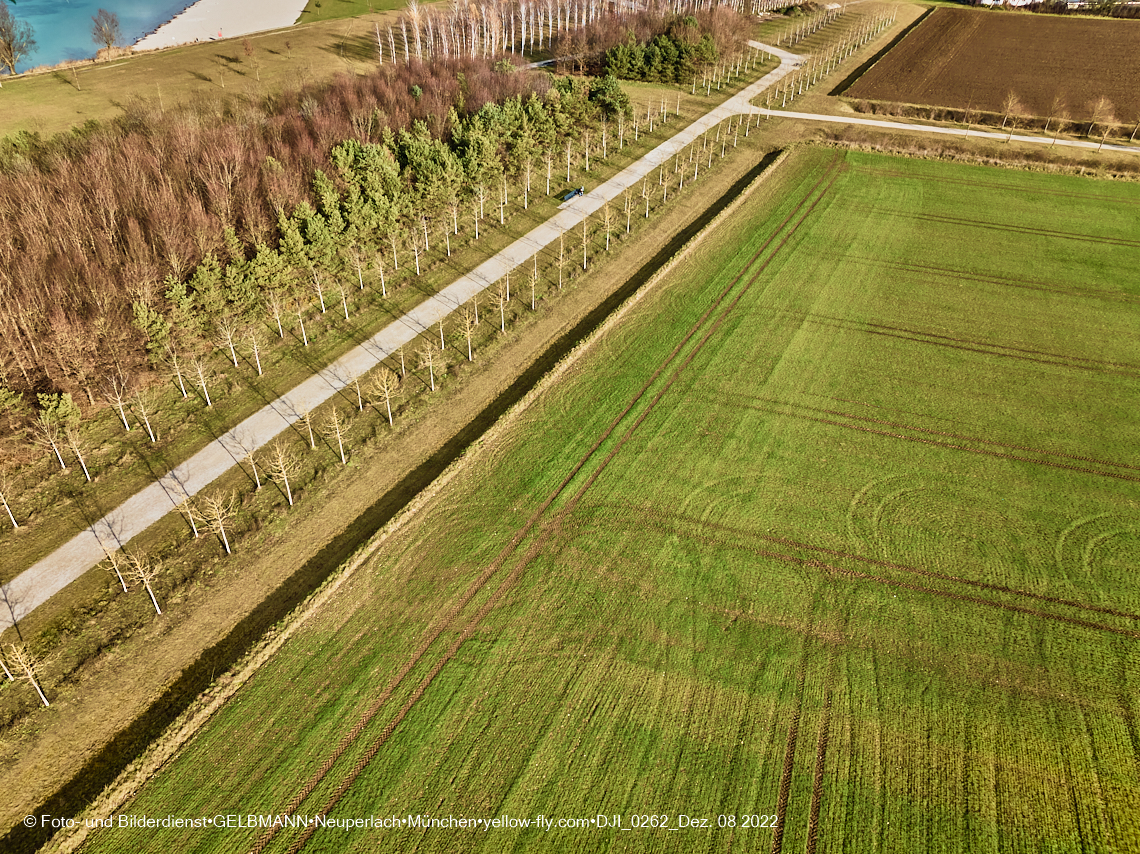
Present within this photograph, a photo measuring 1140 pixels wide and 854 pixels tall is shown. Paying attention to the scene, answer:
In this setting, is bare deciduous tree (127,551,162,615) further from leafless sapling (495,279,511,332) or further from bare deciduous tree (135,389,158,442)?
leafless sapling (495,279,511,332)

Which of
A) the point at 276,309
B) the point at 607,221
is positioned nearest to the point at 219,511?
the point at 276,309

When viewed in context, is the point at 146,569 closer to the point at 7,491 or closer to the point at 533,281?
the point at 7,491

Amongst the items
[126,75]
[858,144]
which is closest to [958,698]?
[858,144]

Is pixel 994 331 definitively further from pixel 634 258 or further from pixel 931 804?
pixel 931 804

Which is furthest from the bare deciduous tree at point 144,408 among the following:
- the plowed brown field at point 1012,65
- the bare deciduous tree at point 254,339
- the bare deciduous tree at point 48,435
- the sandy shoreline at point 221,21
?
the plowed brown field at point 1012,65

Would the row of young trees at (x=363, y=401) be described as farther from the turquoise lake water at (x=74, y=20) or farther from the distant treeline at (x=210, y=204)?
the turquoise lake water at (x=74, y=20)
